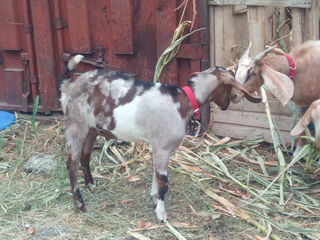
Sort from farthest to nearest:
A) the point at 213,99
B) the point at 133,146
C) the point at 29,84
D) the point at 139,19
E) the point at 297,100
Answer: the point at 29,84 < the point at 139,19 < the point at 133,146 < the point at 297,100 < the point at 213,99

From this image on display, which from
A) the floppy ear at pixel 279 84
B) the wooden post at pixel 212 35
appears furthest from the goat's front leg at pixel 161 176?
the wooden post at pixel 212 35

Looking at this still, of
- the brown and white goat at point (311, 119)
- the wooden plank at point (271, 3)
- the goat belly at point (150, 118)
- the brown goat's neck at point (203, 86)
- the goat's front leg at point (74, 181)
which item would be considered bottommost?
the goat's front leg at point (74, 181)

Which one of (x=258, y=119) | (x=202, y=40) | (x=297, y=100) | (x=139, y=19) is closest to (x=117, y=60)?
(x=139, y=19)

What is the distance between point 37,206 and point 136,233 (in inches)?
38.5

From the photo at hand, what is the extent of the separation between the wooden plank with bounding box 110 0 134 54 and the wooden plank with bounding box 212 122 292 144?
4.14ft

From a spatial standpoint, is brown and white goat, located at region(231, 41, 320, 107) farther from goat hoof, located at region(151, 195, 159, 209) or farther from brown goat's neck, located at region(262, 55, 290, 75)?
goat hoof, located at region(151, 195, 159, 209)

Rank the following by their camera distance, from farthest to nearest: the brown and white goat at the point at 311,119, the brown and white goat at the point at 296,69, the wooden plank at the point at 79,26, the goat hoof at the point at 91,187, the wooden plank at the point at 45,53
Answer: the wooden plank at the point at 45,53, the wooden plank at the point at 79,26, the brown and white goat at the point at 296,69, the goat hoof at the point at 91,187, the brown and white goat at the point at 311,119

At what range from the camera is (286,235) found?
396cm

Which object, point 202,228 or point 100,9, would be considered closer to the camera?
point 202,228

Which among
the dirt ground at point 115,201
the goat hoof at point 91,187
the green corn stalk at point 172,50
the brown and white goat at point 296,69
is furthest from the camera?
the green corn stalk at point 172,50

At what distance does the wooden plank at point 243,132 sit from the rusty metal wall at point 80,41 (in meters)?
0.65

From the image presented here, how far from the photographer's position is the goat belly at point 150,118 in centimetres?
407

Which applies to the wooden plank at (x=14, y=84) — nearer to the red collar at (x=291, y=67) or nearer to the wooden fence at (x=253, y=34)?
the wooden fence at (x=253, y=34)

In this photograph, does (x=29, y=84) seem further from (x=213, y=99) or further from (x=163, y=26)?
(x=213, y=99)
